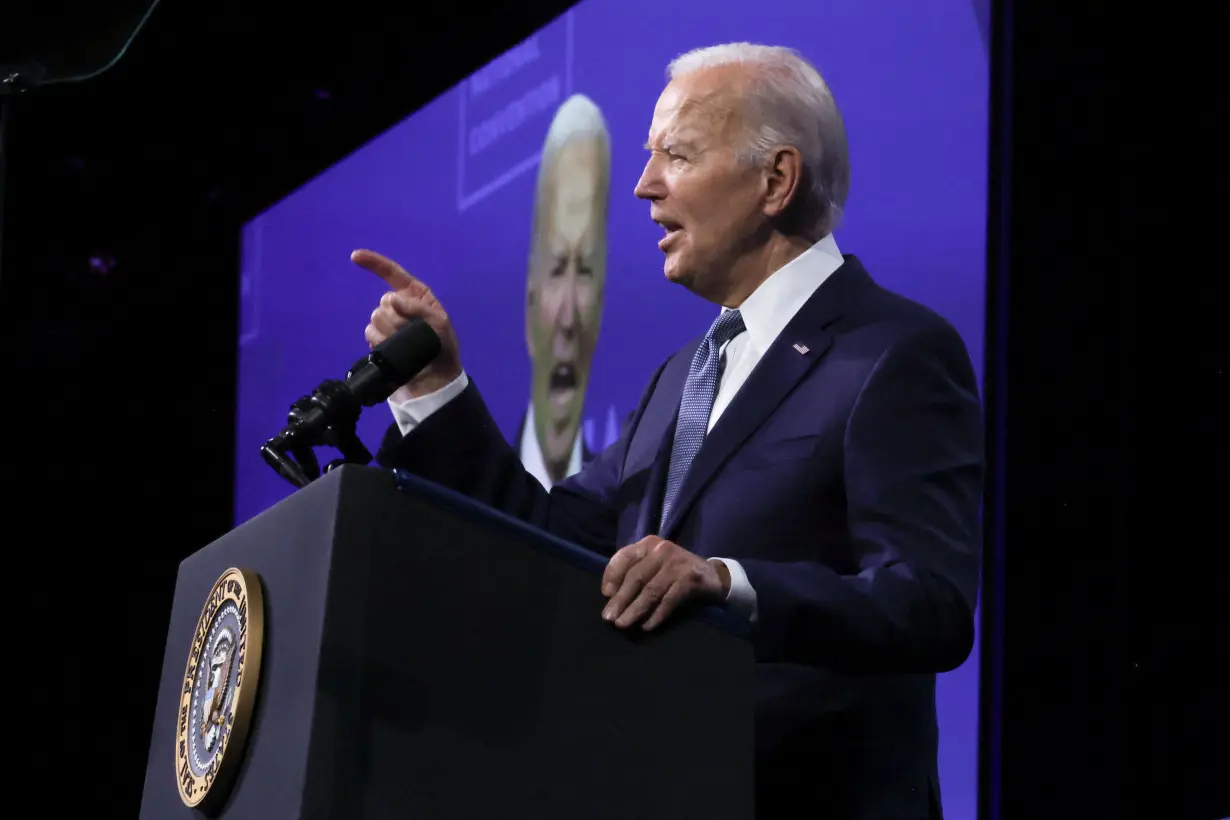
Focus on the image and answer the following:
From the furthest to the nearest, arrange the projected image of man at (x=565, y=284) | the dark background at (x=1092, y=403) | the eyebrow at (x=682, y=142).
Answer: the projected image of man at (x=565, y=284)
the dark background at (x=1092, y=403)
the eyebrow at (x=682, y=142)

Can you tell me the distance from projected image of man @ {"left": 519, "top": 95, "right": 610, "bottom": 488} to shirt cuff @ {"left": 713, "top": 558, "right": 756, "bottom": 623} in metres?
1.50

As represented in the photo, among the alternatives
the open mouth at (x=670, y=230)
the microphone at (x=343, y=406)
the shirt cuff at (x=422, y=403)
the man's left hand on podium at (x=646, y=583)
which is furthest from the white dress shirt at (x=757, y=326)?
the man's left hand on podium at (x=646, y=583)

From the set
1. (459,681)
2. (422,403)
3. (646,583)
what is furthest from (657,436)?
(459,681)

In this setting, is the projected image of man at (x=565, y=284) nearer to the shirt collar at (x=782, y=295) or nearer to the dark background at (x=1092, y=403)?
the dark background at (x=1092, y=403)

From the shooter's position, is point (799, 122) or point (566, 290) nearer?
point (799, 122)

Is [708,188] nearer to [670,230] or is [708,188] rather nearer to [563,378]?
[670,230]

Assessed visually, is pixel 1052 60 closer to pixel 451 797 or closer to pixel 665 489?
pixel 665 489

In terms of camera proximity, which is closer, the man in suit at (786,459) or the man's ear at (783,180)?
the man in suit at (786,459)

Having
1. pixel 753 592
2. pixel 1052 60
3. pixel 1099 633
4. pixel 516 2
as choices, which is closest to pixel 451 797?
pixel 753 592

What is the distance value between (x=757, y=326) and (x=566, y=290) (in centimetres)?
120

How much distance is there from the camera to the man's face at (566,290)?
117 inches

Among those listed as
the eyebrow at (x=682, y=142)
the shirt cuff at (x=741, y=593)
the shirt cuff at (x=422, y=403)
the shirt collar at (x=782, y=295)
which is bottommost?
the shirt cuff at (x=741, y=593)

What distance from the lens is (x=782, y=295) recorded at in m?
1.91

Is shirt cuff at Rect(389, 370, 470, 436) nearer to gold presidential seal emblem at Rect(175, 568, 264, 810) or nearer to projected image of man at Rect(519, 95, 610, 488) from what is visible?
gold presidential seal emblem at Rect(175, 568, 264, 810)
